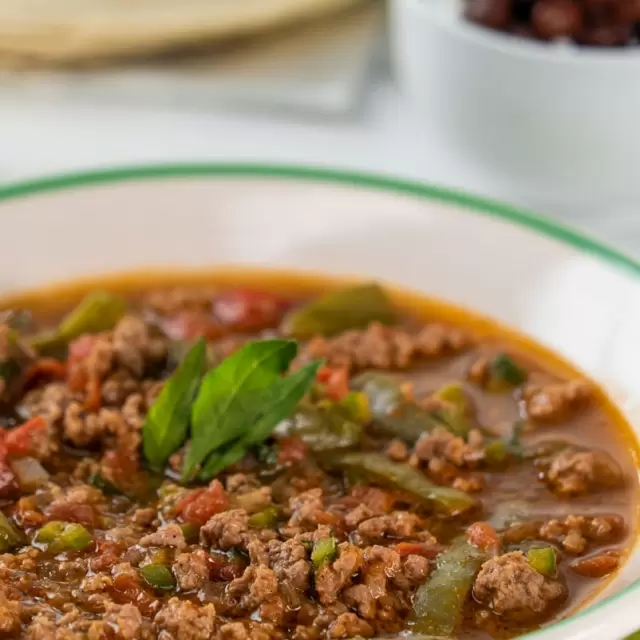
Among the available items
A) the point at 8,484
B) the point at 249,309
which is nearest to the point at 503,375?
the point at 249,309

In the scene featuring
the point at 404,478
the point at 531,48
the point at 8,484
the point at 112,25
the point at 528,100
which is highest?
the point at 531,48

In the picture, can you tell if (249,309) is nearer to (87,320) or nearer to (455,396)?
(87,320)

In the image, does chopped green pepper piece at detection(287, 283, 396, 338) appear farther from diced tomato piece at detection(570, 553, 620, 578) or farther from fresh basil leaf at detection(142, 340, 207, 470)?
diced tomato piece at detection(570, 553, 620, 578)

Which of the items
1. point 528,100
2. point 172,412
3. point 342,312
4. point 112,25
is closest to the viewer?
point 172,412

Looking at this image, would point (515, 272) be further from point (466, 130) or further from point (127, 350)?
point (127, 350)

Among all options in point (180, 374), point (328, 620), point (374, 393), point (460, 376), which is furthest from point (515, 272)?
point (328, 620)

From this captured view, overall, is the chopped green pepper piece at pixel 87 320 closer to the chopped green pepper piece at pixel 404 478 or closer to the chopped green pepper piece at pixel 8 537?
the chopped green pepper piece at pixel 8 537
